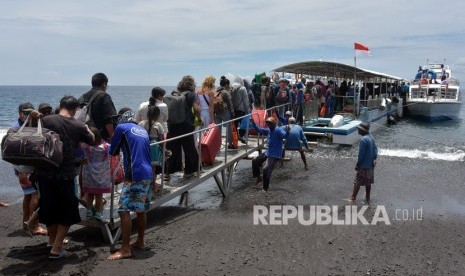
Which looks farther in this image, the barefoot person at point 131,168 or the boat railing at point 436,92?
the boat railing at point 436,92

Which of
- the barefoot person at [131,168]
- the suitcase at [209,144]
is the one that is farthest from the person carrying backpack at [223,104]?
the barefoot person at [131,168]

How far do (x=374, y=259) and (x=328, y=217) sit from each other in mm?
1821

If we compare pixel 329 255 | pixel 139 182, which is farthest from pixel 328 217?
pixel 139 182

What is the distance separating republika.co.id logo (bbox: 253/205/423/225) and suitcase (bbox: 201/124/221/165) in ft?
4.64

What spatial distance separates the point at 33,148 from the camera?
4.64 m

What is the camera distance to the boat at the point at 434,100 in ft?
101

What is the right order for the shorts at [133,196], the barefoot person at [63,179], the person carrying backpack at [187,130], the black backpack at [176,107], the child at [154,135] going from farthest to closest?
the person carrying backpack at [187,130] < the black backpack at [176,107] < the child at [154,135] < the shorts at [133,196] < the barefoot person at [63,179]

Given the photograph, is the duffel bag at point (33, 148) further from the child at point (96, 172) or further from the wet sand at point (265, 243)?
the wet sand at point (265, 243)

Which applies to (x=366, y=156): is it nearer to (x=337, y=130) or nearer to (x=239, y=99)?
(x=239, y=99)

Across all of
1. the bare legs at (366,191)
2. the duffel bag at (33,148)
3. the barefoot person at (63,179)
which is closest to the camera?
the duffel bag at (33,148)

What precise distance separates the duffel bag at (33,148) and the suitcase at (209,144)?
4.18 metres

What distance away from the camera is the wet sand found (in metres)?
5.40

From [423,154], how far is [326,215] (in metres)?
9.86

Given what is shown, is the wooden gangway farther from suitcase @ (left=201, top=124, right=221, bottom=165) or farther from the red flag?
the red flag
